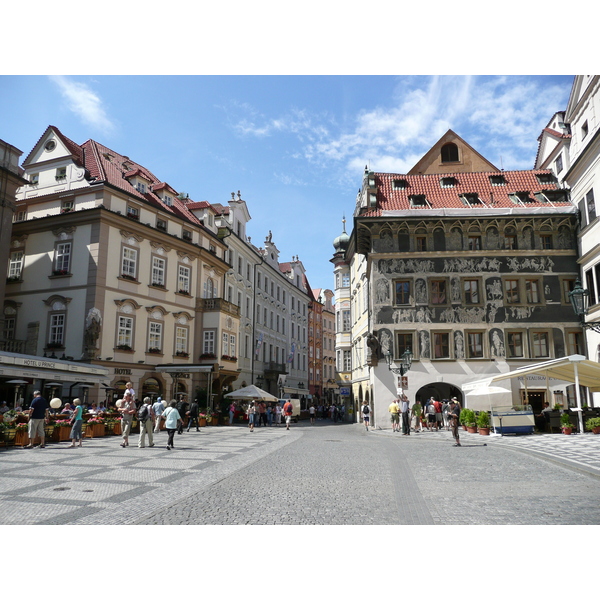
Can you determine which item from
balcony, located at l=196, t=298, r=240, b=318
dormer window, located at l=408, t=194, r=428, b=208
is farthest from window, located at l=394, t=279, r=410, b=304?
balcony, located at l=196, t=298, r=240, b=318

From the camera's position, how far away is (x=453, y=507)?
8055 millimetres

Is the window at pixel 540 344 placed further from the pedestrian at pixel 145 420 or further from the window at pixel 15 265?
the window at pixel 15 265

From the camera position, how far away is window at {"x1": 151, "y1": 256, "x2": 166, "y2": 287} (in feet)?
112

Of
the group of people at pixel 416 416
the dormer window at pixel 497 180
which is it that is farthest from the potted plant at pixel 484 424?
the dormer window at pixel 497 180

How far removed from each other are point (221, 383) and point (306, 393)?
970 inches


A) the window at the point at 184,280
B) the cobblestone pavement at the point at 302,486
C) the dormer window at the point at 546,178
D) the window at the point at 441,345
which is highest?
the dormer window at the point at 546,178

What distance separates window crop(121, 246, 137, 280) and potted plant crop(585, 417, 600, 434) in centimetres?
2508

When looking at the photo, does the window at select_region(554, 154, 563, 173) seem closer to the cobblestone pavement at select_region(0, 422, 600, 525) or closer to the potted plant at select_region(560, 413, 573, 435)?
the potted plant at select_region(560, 413, 573, 435)

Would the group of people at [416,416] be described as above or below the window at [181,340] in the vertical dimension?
below

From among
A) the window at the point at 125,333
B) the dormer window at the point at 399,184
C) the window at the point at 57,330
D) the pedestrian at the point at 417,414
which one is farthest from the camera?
the dormer window at the point at 399,184

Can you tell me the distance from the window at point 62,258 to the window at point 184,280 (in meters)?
7.36

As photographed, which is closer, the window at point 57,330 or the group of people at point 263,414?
the group of people at point 263,414

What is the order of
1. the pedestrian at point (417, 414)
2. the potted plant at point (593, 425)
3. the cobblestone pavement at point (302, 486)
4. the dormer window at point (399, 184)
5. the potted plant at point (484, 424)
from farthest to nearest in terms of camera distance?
the dormer window at point (399, 184) → the pedestrian at point (417, 414) → the potted plant at point (484, 424) → the potted plant at point (593, 425) → the cobblestone pavement at point (302, 486)

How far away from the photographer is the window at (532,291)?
106ft
